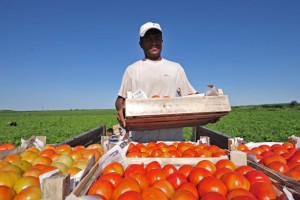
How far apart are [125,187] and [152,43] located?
2.62 m

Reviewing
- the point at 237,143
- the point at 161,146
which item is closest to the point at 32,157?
the point at 161,146

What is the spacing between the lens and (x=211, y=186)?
186 centimetres

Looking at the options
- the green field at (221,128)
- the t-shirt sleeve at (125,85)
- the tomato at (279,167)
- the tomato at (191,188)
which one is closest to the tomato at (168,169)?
the tomato at (191,188)

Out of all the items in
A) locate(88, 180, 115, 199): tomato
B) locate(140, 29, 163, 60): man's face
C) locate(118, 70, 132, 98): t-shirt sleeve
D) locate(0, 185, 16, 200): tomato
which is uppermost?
locate(140, 29, 163, 60): man's face

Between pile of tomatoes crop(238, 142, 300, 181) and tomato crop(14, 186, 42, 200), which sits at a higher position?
pile of tomatoes crop(238, 142, 300, 181)

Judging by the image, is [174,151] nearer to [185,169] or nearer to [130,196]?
[185,169]

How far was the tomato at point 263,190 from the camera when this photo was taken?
1740 millimetres

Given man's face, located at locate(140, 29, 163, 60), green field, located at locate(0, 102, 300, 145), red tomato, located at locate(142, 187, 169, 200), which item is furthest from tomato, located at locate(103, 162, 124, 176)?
green field, located at locate(0, 102, 300, 145)

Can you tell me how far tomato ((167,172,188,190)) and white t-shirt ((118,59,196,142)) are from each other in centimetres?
193

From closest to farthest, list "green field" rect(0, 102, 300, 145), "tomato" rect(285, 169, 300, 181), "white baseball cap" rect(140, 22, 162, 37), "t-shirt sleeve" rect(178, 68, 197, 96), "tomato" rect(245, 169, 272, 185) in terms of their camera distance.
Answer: "tomato" rect(245, 169, 272, 185) < "tomato" rect(285, 169, 300, 181) < "white baseball cap" rect(140, 22, 162, 37) < "t-shirt sleeve" rect(178, 68, 197, 96) < "green field" rect(0, 102, 300, 145)

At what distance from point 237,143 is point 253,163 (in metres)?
1.10

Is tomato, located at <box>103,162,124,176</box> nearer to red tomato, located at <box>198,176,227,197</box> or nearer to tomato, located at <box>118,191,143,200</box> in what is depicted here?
tomato, located at <box>118,191,143,200</box>

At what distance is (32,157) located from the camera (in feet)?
9.11

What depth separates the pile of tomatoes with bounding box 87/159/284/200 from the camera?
175cm
